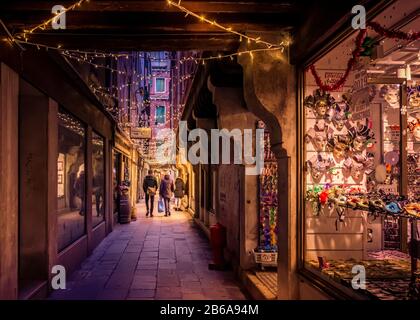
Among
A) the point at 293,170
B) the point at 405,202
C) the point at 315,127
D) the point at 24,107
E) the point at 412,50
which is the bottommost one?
the point at 405,202

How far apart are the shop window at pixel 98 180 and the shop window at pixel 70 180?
1.66 metres

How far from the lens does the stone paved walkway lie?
6.88 metres

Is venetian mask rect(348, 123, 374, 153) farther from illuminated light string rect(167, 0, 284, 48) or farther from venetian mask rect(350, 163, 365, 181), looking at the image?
illuminated light string rect(167, 0, 284, 48)

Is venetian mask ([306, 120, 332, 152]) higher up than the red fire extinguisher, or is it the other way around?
venetian mask ([306, 120, 332, 152])

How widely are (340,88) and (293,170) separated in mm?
1355

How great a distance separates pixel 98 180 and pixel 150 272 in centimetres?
495

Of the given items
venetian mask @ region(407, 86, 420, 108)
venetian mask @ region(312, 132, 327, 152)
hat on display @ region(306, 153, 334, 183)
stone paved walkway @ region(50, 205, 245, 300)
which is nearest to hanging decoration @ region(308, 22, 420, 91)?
venetian mask @ region(312, 132, 327, 152)

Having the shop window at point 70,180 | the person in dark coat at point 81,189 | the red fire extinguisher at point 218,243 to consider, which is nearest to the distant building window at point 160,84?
the shop window at point 70,180

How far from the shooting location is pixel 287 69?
18.1 feet

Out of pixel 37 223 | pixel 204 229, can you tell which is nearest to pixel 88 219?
pixel 37 223

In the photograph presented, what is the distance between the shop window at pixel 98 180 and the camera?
11.7m

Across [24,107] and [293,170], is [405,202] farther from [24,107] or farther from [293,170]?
[24,107]

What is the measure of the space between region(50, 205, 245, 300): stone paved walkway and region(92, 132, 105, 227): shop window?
812mm

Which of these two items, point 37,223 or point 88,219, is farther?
point 88,219
